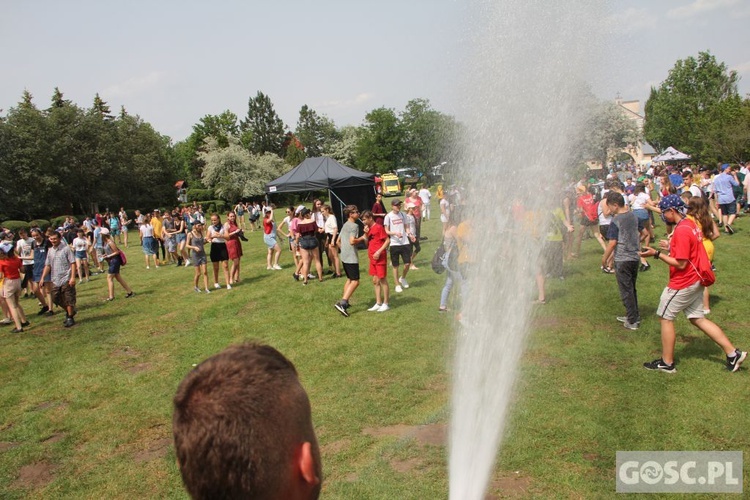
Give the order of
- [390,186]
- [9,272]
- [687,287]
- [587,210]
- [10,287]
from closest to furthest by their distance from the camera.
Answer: [687,287] → [9,272] → [10,287] → [587,210] → [390,186]

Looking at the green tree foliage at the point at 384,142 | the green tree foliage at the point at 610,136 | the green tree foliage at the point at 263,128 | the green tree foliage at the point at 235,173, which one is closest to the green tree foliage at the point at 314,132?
the green tree foliage at the point at 263,128

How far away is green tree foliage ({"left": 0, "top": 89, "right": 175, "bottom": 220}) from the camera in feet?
161

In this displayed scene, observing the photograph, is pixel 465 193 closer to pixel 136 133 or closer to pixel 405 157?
pixel 136 133

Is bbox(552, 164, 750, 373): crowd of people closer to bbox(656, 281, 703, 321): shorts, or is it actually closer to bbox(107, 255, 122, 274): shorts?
bbox(656, 281, 703, 321): shorts

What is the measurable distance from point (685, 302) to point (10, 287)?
13420 mm

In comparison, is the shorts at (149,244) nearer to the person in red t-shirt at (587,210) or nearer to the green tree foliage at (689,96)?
the person in red t-shirt at (587,210)

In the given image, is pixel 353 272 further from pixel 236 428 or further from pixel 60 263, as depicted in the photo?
pixel 236 428

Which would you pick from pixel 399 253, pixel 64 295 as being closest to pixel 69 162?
pixel 64 295

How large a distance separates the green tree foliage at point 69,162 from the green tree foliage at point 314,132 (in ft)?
143

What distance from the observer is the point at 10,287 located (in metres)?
12.1

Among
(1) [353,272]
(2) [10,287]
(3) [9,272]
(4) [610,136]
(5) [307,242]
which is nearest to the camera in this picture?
(1) [353,272]

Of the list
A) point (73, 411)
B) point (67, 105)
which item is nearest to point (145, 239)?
point (73, 411)

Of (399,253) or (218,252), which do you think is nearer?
(399,253)

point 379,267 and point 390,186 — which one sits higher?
point 390,186
